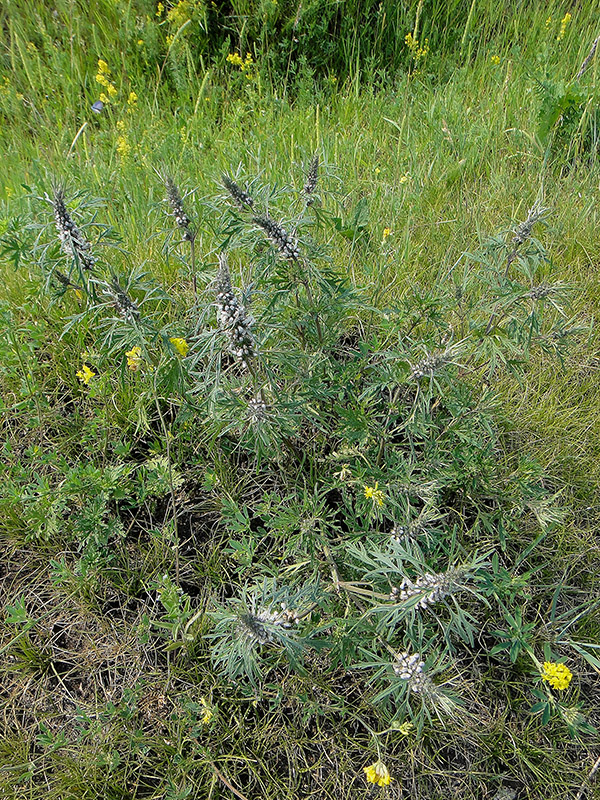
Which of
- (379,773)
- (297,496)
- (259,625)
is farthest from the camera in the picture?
(297,496)

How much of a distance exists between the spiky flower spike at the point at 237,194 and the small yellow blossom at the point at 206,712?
1.50 metres

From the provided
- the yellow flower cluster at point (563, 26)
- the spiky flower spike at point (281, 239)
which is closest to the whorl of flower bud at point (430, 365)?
the spiky flower spike at point (281, 239)

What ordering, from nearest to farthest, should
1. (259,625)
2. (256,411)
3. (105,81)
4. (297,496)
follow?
(259,625), (256,411), (297,496), (105,81)

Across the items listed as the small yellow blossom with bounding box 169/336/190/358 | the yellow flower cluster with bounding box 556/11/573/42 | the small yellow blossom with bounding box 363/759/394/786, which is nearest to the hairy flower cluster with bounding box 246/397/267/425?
the small yellow blossom with bounding box 169/336/190/358

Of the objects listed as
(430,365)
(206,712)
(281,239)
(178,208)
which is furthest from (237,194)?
(206,712)

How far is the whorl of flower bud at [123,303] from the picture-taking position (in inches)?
67.3

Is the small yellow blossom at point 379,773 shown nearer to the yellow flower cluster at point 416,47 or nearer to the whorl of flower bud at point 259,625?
the whorl of flower bud at point 259,625

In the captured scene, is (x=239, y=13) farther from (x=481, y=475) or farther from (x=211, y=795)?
(x=211, y=795)

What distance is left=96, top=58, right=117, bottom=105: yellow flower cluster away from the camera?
12.4ft

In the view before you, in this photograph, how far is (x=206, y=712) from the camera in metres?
1.90

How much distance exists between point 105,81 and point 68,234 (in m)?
2.73

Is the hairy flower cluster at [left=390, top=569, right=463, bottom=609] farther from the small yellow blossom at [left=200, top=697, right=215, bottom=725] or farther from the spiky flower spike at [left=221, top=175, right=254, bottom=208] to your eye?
the spiky flower spike at [left=221, top=175, right=254, bottom=208]

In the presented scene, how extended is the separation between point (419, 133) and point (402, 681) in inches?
120

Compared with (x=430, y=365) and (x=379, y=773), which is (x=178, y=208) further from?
(x=379, y=773)
